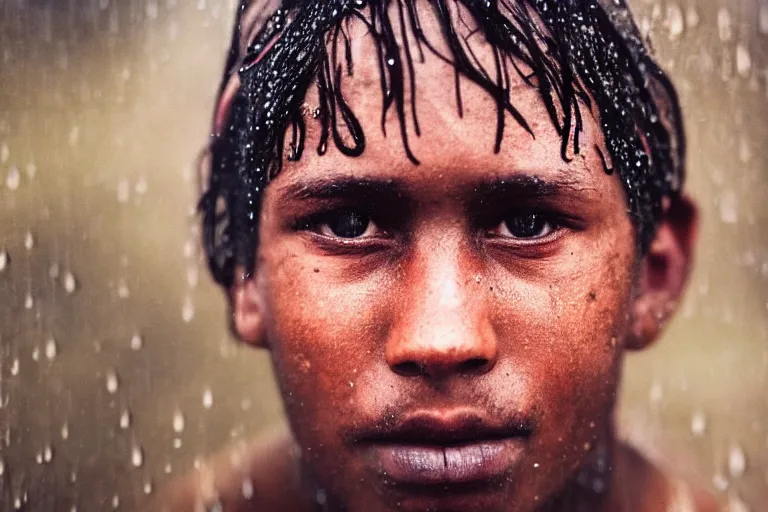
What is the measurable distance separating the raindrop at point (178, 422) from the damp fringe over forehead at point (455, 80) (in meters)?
0.32

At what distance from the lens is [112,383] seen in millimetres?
1620

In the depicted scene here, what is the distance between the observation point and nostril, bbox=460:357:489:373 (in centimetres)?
119

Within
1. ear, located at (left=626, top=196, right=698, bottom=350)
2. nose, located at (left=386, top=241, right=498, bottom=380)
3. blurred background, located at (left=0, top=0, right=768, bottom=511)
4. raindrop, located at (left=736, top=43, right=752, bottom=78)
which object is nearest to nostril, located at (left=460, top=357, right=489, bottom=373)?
nose, located at (left=386, top=241, right=498, bottom=380)

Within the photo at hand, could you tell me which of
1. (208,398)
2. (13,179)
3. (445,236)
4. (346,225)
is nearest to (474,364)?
(445,236)

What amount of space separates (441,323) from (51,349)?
92cm

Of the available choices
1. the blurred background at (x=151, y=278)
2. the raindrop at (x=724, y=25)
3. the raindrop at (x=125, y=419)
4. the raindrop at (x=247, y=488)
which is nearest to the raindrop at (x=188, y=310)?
the blurred background at (x=151, y=278)

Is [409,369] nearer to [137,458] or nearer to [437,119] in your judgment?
[437,119]

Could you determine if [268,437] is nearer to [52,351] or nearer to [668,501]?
[52,351]

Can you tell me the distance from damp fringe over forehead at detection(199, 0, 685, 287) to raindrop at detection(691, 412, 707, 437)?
44 centimetres

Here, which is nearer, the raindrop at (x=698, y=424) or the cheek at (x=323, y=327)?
the cheek at (x=323, y=327)

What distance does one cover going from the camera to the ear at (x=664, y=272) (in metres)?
1.44

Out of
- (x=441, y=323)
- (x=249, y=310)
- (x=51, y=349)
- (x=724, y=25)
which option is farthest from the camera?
(x=51, y=349)

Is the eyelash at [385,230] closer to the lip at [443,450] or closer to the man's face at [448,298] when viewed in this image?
the man's face at [448,298]

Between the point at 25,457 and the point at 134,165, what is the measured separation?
650 mm
